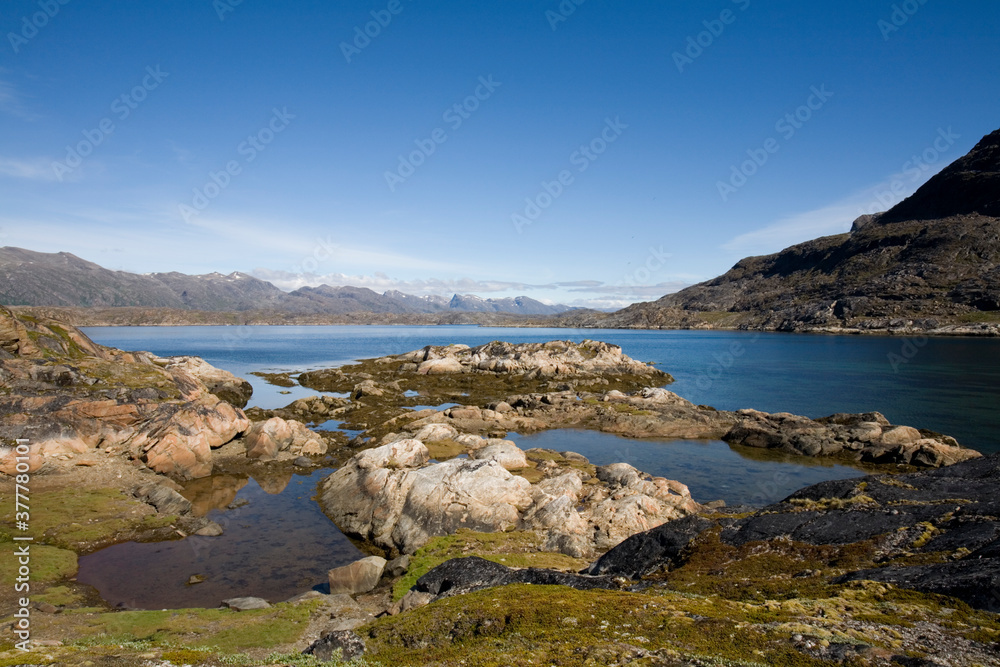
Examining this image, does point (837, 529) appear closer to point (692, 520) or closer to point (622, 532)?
point (692, 520)

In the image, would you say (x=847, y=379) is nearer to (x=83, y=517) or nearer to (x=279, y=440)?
(x=279, y=440)

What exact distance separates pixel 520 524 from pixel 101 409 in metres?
29.5

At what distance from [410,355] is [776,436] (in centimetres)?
7057

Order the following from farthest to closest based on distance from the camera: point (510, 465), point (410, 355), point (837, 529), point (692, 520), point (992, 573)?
point (410, 355), point (510, 465), point (692, 520), point (837, 529), point (992, 573)

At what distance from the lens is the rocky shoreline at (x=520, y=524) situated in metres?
9.50

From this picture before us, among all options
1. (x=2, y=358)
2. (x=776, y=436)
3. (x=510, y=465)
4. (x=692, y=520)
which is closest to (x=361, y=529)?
(x=510, y=465)

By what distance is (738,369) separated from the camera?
10406cm

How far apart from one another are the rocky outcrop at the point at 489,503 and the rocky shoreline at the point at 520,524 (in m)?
0.13

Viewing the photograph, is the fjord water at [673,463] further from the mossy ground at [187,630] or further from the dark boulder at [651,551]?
the dark boulder at [651,551]

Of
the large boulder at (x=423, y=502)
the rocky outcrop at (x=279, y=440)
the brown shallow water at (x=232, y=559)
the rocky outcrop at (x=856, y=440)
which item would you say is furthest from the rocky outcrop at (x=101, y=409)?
the rocky outcrop at (x=856, y=440)

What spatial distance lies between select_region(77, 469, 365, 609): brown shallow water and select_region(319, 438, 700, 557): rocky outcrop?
2.04m

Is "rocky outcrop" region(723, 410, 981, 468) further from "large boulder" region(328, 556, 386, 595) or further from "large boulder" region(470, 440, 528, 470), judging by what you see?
"large boulder" region(328, 556, 386, 595)

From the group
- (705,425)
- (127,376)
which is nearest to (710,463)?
(705,425)

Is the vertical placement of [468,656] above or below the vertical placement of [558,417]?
above
